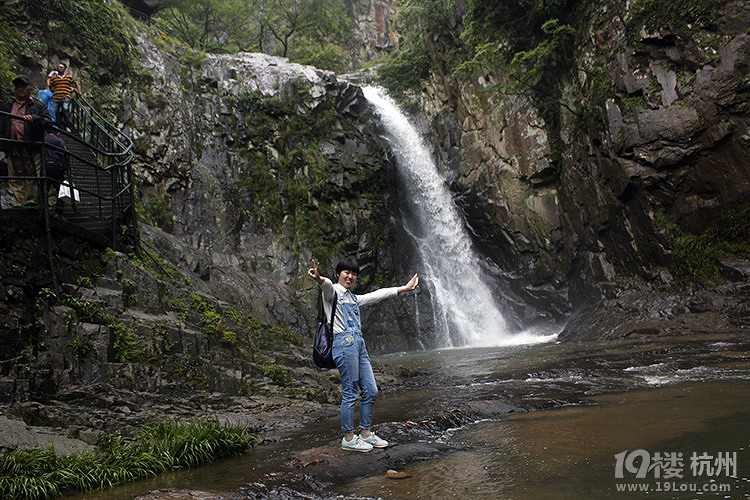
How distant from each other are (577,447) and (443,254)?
56.6 feet

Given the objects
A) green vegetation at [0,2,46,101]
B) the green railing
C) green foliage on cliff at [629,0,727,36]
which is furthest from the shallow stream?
green vegetation at [0,2,46,101]

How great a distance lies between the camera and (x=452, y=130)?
2136 centimetres

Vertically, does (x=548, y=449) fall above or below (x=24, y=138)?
below

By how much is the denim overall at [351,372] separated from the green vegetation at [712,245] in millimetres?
12668

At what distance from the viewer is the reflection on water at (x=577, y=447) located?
261 centimetres

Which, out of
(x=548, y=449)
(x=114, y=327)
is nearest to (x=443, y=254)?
(x=114, y=327)

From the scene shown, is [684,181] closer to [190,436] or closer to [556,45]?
[556,45]

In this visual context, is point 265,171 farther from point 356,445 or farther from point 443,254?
point 356,445

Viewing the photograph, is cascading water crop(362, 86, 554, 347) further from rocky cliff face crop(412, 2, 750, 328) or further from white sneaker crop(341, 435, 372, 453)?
white sneaker crop(341, 435, 372, 453)

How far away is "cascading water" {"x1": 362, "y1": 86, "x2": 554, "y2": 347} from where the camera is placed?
1884 cm

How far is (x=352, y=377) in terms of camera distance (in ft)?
13.0

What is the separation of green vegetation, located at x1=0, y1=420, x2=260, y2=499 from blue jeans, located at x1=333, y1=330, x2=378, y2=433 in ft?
3.74

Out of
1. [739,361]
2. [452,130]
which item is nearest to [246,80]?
[452,130]

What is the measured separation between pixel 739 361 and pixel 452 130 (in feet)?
55.0
